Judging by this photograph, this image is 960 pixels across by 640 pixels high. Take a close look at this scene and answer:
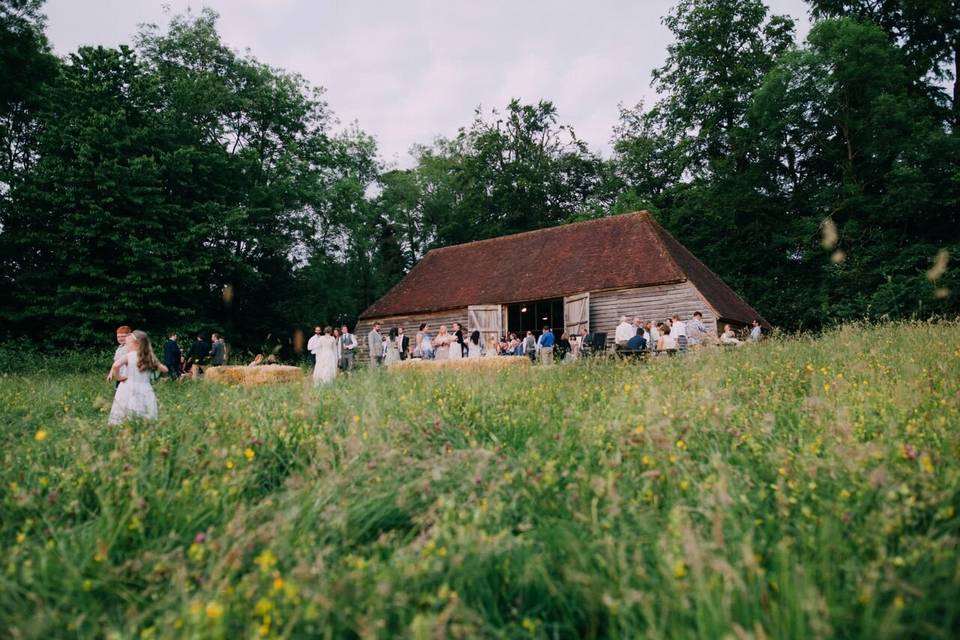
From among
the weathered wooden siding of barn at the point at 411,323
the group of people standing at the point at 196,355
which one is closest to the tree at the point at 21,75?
the group of people standing at the point at 196,355

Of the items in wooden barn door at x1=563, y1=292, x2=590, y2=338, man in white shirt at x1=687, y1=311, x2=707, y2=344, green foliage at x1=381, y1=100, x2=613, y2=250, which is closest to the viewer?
man in white shirt at x1=687, y1=311, x2=707, y2=344

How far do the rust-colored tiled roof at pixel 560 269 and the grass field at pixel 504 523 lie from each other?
636 inches

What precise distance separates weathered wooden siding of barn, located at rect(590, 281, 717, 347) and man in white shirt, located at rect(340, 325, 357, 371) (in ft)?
27.3

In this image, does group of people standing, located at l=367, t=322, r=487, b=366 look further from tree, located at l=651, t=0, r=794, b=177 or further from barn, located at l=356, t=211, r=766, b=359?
tree, located at l=651, t=0, r=794, b=177

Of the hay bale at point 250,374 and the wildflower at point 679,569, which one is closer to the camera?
the wildflower at point 679,569

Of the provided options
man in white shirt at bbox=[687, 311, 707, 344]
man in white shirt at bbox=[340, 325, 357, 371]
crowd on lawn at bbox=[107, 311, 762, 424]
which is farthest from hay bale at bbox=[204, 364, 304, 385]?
man in white shirt at bbox=[687, 311, 707, 344]

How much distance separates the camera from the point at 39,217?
2186 centimetres

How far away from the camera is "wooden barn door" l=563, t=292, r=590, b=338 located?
21.6 m

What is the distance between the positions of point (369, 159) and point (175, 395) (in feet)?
99.6

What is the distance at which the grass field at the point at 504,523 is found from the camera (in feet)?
8.16

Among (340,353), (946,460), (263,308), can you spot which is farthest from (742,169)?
(946,460)

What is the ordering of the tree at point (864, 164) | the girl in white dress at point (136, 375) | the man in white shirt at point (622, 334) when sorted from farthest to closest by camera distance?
the tree at point (864, 164)
the man in white shirt at point (622, 334)
the girl in white dress at point (136, 375)

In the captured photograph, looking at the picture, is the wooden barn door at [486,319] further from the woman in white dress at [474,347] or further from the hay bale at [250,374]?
the hay bale at [250,374]

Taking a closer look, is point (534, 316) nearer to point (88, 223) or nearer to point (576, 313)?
point (576, 313)
